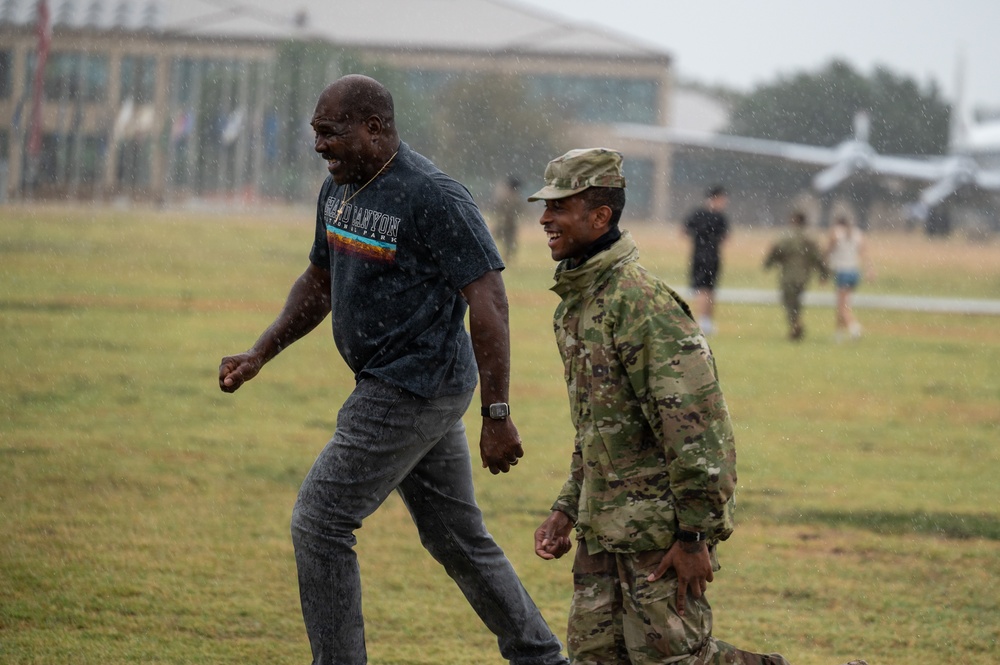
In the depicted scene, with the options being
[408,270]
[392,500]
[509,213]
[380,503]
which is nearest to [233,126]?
[509,213]

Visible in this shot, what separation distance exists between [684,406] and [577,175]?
2.22 ft

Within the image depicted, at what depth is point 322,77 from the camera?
2484 inches

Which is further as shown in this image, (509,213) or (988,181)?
(988,181)

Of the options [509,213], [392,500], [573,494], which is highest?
[573,494]

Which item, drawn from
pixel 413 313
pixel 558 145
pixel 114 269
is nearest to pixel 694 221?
pixel 114 269

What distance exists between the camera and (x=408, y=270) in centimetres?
383

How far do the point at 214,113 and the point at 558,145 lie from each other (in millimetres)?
20016

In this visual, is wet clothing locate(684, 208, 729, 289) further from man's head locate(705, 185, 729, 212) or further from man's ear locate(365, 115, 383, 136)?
man's ear locate(365, 115, 383, 136)

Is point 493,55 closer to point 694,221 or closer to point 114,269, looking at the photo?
point 114,269

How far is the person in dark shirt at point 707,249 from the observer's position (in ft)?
57.5

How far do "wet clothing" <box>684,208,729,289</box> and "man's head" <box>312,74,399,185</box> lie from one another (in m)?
13.9

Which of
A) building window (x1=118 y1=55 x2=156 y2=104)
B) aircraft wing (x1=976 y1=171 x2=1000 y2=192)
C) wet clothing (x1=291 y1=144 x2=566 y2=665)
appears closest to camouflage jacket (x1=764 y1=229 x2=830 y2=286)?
wet clothing (x1=291 y1=144 x2=566 y2=665)

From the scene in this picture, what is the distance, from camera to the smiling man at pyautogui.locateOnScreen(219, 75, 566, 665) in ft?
12.2

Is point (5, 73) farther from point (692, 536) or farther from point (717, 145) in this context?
point (692, 536)
